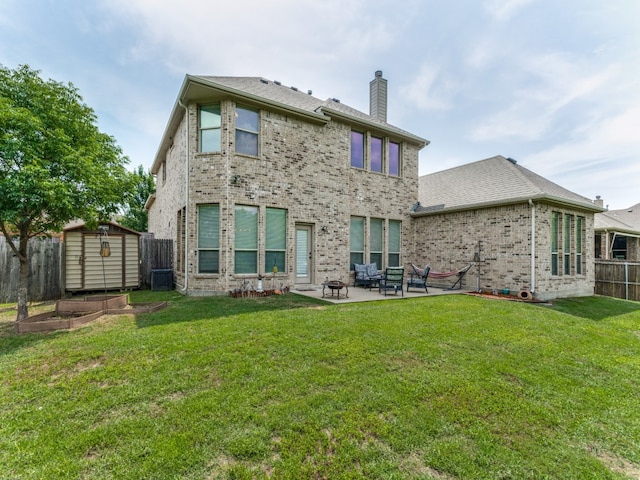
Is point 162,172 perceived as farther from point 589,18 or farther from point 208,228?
point 589,18

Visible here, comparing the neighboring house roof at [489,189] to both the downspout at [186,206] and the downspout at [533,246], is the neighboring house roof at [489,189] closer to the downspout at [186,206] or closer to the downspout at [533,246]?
the downspout at [533,246]

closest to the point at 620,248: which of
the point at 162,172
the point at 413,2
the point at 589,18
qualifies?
the point at 589,18

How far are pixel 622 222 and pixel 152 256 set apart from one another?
2973 cm

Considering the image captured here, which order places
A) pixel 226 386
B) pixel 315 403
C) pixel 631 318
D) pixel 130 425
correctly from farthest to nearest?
pixel 631 318 → pixel 226 386 → pixel 315 403 → pixel 130 425

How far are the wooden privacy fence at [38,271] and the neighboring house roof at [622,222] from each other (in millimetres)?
25761

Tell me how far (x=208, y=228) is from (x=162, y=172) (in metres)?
7.54

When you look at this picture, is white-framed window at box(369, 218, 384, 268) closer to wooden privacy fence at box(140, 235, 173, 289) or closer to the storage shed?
wooden privacy fence at box(140, 235, 173, 289)

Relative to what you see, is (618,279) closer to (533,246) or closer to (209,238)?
(533,246)

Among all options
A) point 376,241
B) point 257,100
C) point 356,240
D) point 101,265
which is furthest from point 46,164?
point 376,241

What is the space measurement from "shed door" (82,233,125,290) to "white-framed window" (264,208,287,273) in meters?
5.08

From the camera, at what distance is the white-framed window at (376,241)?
11932mm

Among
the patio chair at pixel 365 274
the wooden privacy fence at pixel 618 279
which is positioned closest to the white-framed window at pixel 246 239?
the patio chair at pixel 365 274

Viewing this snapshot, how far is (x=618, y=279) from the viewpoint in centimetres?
1191

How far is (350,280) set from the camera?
36.6 feet
